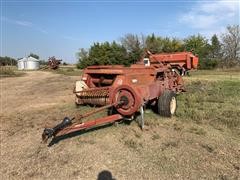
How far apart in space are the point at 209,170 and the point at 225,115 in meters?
3.31

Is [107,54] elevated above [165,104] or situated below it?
above

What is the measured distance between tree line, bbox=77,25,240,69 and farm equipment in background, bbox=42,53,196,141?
3050cm

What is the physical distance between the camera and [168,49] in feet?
152

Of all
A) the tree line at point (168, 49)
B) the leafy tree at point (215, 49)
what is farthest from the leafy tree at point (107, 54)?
the leafy tree at point (215, 49)

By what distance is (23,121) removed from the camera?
7012 mm

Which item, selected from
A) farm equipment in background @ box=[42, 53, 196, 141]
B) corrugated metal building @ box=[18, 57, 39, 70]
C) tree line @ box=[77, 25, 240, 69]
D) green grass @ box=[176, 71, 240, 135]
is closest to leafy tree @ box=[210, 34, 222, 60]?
tree line @ box=[77, 25, 240, 69]

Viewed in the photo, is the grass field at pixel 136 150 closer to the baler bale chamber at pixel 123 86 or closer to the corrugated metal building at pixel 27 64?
the baler bale chamber at pixel 123 86

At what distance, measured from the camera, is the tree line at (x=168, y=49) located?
134 feet

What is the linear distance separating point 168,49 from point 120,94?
42.1 metres

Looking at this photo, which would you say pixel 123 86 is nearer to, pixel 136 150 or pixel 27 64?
pixel 136 150

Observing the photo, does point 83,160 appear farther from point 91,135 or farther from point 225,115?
point 225,115

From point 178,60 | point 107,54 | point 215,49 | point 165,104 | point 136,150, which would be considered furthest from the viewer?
point 215,49

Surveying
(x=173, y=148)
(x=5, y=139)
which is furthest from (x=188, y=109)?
(x=5, y=139)

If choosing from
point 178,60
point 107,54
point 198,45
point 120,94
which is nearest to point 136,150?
point 120,94
